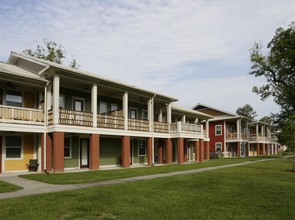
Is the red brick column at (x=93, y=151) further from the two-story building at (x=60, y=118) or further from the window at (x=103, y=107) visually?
the window at (x=103, y=107)

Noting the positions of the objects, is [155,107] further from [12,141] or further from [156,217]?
[156,217]

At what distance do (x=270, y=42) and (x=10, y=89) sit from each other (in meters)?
32.6

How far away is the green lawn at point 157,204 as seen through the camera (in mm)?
Result: 7062

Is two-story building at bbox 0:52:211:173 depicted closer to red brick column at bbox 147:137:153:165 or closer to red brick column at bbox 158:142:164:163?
red brick column at bbox 147:137:153:165

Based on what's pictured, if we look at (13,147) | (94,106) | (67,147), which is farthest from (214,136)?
(13,147)

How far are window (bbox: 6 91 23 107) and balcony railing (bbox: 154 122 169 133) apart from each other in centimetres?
1142

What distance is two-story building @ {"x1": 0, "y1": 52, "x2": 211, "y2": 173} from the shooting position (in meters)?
17.5

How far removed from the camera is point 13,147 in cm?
1852

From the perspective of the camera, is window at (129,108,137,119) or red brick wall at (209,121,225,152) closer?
window at (129,108,137,119)

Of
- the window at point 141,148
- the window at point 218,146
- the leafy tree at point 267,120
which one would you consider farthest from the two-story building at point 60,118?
the leafy tree at point 267,120

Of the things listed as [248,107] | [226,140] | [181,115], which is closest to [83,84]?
[181,115]

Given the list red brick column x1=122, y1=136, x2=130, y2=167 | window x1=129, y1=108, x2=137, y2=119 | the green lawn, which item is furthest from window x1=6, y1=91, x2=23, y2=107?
the green lawn

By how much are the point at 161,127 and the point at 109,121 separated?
6588 mm

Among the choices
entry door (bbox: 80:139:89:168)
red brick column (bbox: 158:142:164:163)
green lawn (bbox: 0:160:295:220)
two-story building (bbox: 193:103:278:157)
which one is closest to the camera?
green lawn (bbox: 0:160:295:220)
